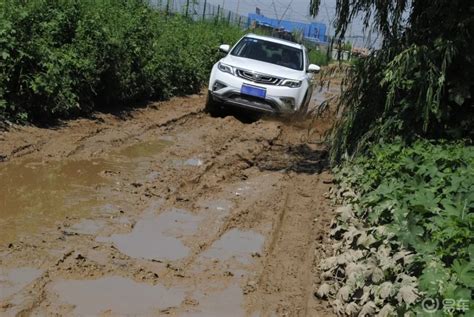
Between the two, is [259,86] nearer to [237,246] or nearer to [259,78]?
[259,78]

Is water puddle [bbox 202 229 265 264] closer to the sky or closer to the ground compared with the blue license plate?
closer to the ground

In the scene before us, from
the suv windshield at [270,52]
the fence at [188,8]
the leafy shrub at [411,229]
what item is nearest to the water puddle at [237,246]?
the leafy shrub at [411,229]

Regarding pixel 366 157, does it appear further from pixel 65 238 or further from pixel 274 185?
pixel 65 238

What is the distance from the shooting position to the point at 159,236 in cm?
581

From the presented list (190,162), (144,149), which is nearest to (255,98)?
(144,149)

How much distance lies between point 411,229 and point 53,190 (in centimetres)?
383

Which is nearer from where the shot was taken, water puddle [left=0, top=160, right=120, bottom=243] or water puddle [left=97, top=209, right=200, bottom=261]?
water puddle [left=97, top=209, right=200, bottom=261]

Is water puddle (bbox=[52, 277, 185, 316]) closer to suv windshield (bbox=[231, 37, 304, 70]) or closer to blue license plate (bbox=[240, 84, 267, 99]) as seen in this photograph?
blue license plate (bbox=[240, 84, 267, 99])

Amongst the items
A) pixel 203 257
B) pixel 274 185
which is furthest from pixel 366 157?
pixel 203 257

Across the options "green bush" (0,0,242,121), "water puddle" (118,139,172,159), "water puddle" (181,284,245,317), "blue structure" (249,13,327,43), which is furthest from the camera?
"blue structure" (249,13,327,43)

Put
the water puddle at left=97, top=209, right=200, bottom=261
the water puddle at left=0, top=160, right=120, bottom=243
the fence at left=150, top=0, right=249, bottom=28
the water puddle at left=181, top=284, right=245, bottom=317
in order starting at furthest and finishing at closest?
the fence at left=150, top=0, right=249, bottom=28 → the water puddle at left=0, top=160, right=120, bottom=243 → the water puddle at left=97, top=209, right=200, bottom=261 → the water puddle at left=181, top=284, right=245, bottom=317

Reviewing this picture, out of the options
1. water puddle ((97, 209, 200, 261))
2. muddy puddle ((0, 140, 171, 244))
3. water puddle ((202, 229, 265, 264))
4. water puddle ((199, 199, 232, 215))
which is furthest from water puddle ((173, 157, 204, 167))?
water puddle ((202, 229, 265, 264))

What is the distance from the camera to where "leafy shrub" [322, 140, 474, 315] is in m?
3.85

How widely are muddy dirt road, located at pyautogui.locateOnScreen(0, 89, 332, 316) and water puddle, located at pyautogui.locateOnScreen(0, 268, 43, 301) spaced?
0.04 ft
